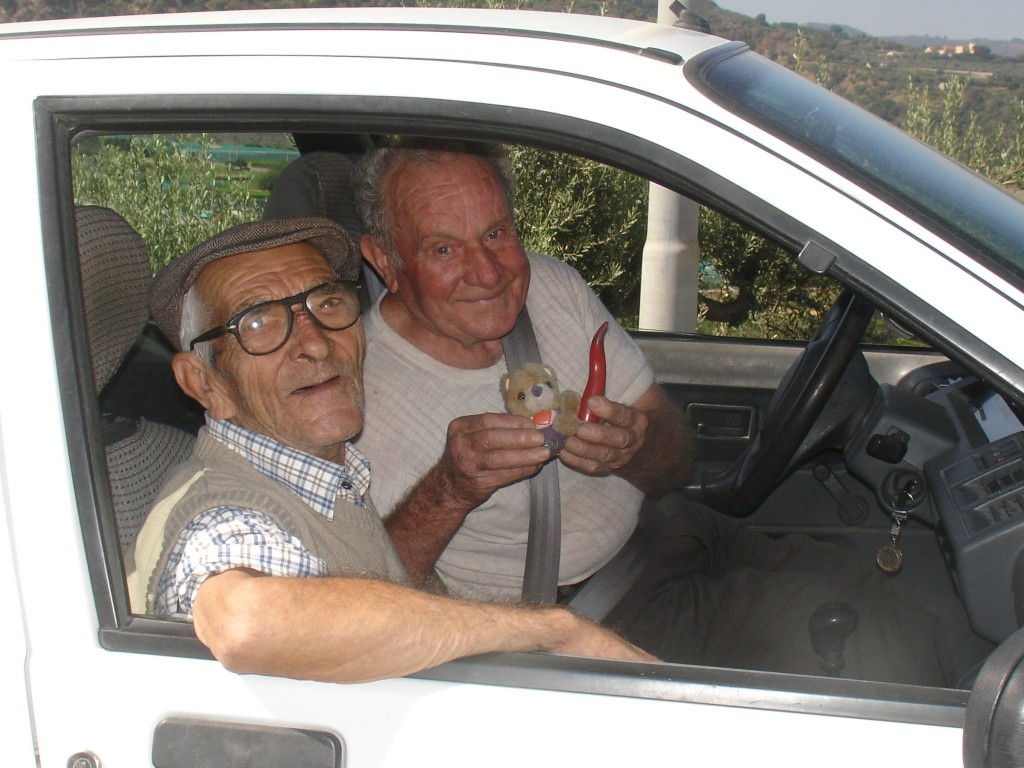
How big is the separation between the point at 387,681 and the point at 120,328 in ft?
2.84

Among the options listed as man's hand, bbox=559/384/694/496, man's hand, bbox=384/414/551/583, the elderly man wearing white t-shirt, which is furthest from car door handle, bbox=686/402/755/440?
man's hand, bbox=384/414/551/583

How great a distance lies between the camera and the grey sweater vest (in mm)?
1518

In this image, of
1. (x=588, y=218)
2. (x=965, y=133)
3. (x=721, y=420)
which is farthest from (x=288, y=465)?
(x=965, y=133)

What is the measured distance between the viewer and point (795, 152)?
4.16 feet

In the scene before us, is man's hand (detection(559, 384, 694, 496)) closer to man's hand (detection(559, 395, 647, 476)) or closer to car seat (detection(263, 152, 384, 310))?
man's hand (detection(559, 395, 647, 476))

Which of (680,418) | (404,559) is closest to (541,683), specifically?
(404,559)

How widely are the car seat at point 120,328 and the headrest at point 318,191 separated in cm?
61

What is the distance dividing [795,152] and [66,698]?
1.11 m

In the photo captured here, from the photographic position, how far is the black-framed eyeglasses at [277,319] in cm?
184

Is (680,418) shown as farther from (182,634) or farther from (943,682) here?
(182,634)

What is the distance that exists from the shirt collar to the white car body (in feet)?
1.26

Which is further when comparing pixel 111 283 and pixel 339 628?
pixel 111 283

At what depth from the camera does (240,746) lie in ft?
4.21

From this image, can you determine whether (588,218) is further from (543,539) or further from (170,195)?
(543,539)
